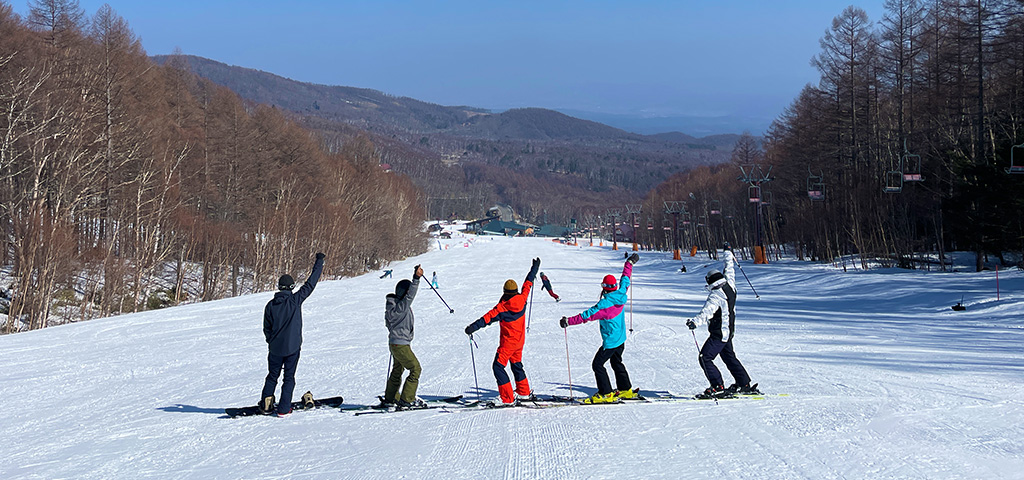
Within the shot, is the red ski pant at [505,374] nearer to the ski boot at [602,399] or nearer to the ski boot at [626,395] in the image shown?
the ski boot at [602,399]

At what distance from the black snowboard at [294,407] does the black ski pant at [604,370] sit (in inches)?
137

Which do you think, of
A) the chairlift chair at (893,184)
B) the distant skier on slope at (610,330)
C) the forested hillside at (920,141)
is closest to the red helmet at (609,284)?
the distant skier on slope at (610,330)

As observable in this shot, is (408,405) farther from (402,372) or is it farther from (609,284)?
(609,284)

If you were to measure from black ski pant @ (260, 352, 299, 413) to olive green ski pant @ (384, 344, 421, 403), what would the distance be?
1228 mm

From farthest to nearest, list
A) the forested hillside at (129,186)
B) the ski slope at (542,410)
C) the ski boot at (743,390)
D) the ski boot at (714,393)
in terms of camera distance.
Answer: the forested hillside at (129,186), the ski boot at (743,390), the ski boot at (714,393), the ski slope at (542,410)

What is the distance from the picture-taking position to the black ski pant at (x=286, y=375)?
9.56m

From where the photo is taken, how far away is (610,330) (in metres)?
9.77

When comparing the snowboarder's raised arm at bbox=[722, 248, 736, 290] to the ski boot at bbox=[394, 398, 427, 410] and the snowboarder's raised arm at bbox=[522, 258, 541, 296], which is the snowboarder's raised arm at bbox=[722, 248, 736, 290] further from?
the ski boot at bbox=[394, 398, 427, 410]

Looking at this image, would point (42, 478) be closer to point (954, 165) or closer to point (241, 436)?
point (241, 436)

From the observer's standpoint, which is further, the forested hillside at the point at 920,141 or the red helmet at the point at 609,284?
the forested hillside at the point at 920,141

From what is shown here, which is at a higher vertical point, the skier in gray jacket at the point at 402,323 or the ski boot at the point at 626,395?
the skier in gray jacket at the point at 402,323

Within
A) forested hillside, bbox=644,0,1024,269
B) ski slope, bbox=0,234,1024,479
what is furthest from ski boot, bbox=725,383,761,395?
forested hillside, bbox=644,0,1024,269

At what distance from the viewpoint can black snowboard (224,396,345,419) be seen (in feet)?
32.4

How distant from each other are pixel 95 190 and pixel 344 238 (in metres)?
20.8
